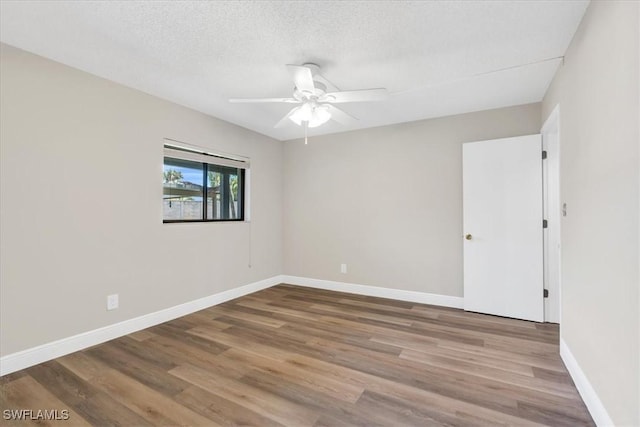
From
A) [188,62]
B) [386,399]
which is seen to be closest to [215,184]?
[188,62]

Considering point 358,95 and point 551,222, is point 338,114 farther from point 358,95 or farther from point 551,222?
point 551,222

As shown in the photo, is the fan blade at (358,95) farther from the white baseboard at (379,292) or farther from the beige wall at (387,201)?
the white baseboard at (379,292)

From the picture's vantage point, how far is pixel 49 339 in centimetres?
235

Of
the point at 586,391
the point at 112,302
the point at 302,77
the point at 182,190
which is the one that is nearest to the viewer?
the point at 586,391

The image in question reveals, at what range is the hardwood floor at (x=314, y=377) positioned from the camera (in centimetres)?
171

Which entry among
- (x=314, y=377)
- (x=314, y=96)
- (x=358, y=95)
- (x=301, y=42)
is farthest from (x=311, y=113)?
(x=314, y=377)

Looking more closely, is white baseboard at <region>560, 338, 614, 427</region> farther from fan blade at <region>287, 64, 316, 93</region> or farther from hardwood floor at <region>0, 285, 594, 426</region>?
fan blade at <region>287, 64, 316, 93</region>

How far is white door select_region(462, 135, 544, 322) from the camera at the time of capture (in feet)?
10.4

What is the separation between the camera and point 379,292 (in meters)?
4.17

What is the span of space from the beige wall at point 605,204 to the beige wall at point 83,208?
3.60 meters

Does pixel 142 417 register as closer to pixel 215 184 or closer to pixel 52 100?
pixel 52 100

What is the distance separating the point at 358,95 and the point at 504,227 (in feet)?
7.66

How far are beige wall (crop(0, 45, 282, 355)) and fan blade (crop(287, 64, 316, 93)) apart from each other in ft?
6.08

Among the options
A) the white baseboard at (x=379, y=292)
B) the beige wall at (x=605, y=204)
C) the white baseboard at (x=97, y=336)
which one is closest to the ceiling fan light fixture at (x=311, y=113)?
the beige wall at (x=605, y=204)
